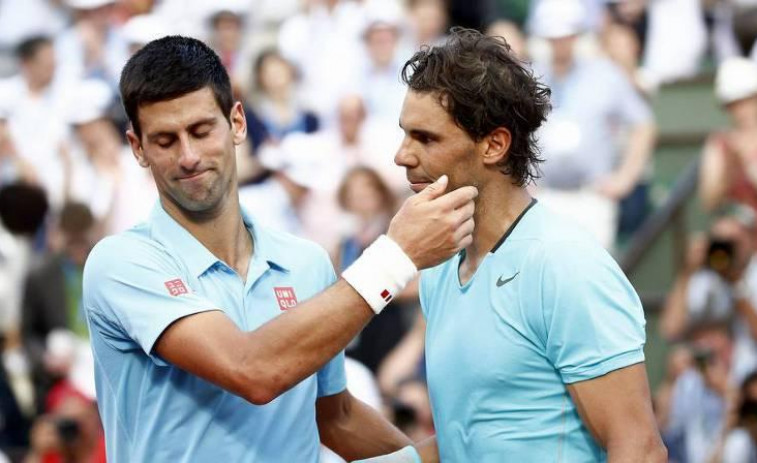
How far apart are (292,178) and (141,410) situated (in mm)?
4997

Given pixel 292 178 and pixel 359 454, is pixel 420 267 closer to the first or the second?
pixel 359 454

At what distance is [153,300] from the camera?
385 cm

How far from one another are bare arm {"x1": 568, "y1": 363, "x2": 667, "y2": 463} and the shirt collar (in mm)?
967

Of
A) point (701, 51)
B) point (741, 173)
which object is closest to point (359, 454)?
point (741, 173)

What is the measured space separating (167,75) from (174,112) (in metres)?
0.10

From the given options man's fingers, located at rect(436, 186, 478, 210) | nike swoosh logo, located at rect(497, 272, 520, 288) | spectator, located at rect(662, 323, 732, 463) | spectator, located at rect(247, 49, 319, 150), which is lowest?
spectator, located at rect(662, 323, 732, 463)

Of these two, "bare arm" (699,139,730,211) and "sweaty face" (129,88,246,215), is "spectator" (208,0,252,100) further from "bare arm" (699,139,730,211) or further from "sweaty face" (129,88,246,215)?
"sweaty face" (129,88,246,215)

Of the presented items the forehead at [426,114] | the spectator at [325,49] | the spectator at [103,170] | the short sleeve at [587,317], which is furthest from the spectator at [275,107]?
A: the short sleeve at [587,317]

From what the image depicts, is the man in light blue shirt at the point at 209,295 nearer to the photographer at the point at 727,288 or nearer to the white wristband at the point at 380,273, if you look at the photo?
the white wristband at the point at 380,273

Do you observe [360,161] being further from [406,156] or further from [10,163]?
[406,156]

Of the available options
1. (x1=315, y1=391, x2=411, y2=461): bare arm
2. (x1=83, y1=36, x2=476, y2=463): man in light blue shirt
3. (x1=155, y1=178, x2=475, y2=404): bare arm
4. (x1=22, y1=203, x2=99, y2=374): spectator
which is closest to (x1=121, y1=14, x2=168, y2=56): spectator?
(x1=22, y1=203, x2=99, y2=374): spectator

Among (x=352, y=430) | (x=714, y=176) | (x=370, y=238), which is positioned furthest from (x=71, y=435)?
(x=714, y=176)

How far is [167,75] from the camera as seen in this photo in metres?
3.93

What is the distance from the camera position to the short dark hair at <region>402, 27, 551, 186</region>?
12.7 ft
